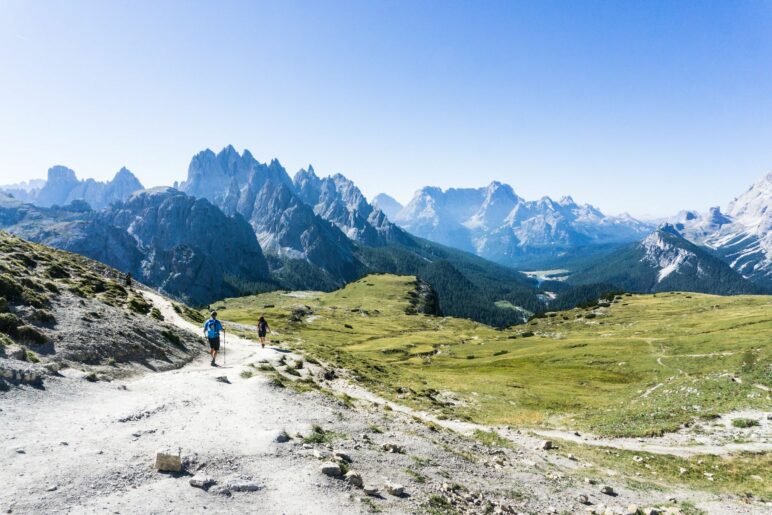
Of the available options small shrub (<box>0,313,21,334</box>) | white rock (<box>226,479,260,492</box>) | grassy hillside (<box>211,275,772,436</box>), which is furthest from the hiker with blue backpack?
white rock (<box>226,479,260,492</box>)

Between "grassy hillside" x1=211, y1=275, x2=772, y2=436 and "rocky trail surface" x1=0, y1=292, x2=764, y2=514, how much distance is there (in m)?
15.4

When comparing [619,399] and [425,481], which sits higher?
[425,481]

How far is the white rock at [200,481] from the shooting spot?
1395 centimetres

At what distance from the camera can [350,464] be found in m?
18.0

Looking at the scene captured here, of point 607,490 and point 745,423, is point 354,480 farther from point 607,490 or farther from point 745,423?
point 745,423

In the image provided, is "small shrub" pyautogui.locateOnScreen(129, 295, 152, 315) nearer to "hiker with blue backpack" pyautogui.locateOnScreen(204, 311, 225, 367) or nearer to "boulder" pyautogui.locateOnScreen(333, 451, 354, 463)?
"hiker with blue backpack" pyautogui.locateOnScreen(204, 311, 225, 367)

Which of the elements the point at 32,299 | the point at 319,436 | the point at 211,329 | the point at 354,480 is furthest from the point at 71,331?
the point at 354,480

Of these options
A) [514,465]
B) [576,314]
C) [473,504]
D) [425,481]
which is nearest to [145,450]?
[425,481]

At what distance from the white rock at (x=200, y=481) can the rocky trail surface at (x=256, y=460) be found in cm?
4

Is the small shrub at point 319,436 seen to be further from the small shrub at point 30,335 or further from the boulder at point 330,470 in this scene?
the small shrub at point 30,335

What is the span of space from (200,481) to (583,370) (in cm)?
7642

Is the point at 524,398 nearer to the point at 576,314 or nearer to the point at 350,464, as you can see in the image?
the point at 350,464

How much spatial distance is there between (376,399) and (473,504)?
23.3 metres

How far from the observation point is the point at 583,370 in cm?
7588
